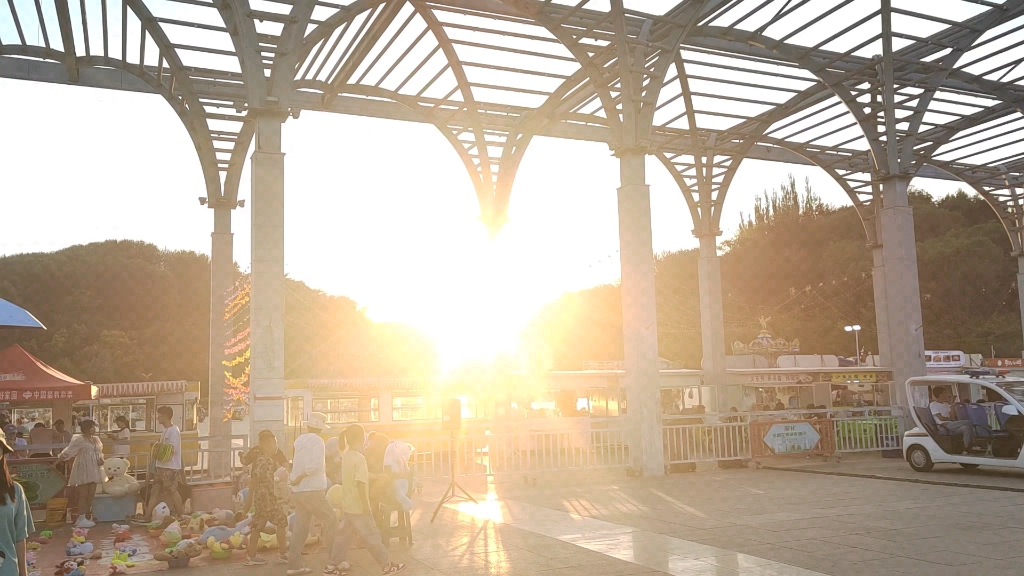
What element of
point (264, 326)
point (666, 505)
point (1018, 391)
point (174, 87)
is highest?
point (174, 87)

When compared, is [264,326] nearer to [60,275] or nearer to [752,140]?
[752,140]

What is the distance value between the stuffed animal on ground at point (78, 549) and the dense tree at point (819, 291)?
3395 centimetres

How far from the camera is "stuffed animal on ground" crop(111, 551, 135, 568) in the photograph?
8.34 metres

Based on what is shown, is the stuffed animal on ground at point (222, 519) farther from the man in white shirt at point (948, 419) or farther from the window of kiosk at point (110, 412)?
the window of kiosk at point (110, 412)

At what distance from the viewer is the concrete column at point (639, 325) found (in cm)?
1534

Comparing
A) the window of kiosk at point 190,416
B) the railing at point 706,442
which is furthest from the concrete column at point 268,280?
the window of kiosk at point 190,416

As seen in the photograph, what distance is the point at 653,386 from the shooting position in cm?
1543

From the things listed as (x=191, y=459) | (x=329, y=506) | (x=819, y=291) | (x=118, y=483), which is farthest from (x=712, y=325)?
(x=819, y=291)

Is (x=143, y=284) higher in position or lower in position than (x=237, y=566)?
higher

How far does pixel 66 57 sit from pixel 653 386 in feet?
43.3

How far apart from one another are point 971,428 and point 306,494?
12.7 meters

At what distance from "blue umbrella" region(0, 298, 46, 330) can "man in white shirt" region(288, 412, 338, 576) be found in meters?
6.76

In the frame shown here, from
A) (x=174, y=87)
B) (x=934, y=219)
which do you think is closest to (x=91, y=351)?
(x=174, y=87)

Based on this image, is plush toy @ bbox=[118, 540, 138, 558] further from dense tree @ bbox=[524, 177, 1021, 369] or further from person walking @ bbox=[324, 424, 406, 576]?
dense tree @ bbox=[524, 177, 1021, 369]
